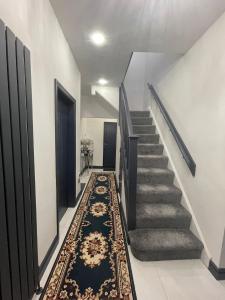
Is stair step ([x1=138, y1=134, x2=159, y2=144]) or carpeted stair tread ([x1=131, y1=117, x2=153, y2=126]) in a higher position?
carpeted stair tread ([x1=131, y1=117, x2=153, y2=126])

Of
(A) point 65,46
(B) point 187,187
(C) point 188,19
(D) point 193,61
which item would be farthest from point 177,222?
(A) point 65,46

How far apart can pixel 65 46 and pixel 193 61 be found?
1.74m

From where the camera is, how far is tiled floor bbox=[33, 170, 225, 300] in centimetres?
152

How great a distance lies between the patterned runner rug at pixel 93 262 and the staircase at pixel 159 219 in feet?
0.93

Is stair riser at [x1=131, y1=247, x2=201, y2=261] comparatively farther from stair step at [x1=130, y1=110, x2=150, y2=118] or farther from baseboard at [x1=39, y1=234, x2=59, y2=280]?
stair step at [x1=130, y1=110, x2=150, y2=118]

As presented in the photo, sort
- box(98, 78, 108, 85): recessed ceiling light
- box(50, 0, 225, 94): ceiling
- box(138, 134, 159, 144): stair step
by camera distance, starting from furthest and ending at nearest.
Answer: box(98, 78, 108, 85): recessed ceiling light < box(138, 134, 159, 144): stair step < box(50, 0, 225, 94): ceiling

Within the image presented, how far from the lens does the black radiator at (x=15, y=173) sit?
95 cm

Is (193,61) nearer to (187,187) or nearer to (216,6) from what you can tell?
(216,6)

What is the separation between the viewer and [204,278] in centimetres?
172

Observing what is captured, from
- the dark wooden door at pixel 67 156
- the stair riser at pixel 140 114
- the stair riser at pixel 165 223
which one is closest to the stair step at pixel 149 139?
the stair riser at pixel 140 114

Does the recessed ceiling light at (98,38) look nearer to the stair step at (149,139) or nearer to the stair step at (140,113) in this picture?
the stair step at (149,139)

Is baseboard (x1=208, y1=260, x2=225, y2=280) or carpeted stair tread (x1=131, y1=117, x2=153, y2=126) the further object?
carpeted stair tread (x1=131, y1=117, x2=153, y2=126)

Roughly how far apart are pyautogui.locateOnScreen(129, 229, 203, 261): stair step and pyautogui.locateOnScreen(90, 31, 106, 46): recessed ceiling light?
2551 millimetres

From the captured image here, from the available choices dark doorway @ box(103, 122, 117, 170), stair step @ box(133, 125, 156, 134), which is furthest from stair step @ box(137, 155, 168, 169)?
dark doorway @ box(103, 122, 117, 170)
